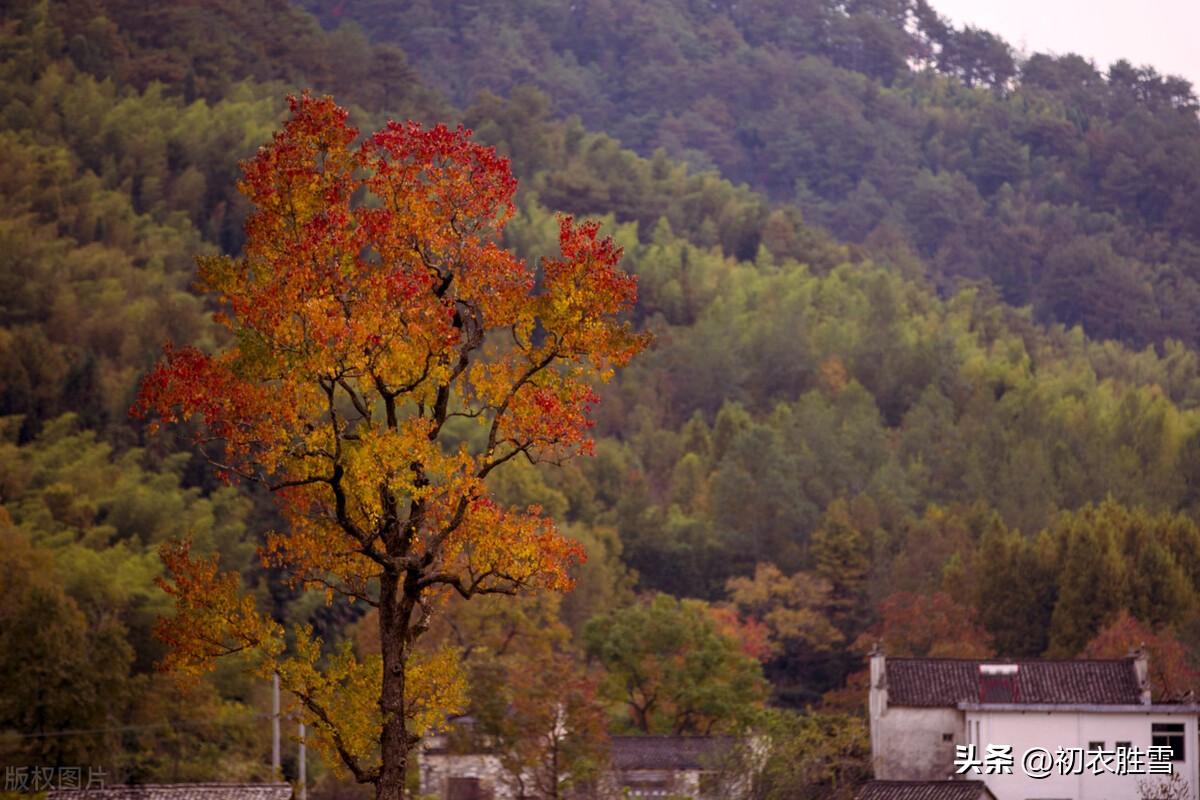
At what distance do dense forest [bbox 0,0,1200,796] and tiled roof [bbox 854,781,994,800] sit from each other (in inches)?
254

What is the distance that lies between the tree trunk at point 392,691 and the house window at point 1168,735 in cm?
2489

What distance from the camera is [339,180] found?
1478 cm

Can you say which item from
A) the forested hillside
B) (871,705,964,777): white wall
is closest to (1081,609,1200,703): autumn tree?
(871,705,964,777): white wall

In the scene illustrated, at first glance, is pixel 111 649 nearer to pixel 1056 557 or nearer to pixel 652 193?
pixel 1056 557

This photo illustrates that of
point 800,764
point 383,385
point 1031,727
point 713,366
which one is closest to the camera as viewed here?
point 383,385

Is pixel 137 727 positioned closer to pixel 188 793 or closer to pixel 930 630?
pixel 188 793

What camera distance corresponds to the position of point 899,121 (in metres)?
162

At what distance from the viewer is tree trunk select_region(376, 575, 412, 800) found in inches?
569

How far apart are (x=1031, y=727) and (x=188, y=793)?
1454 centimetres

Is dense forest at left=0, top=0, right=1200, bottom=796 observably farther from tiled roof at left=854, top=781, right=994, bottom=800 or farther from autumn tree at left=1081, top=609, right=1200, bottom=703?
tiled roof at left=854, top=781, right=994, bottom=800

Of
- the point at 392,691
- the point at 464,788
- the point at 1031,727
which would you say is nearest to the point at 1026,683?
the point at 1031,727

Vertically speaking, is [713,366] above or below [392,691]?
above

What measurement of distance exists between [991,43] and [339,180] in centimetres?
16965

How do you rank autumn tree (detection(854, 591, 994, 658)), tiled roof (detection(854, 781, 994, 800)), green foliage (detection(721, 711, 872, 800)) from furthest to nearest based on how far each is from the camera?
autumn tree (detection(854, 591, 994, 658)) → green foliage (detection(721, 711, 872, 800)) → tiled roof (detection(854, 781, 994, 800))
